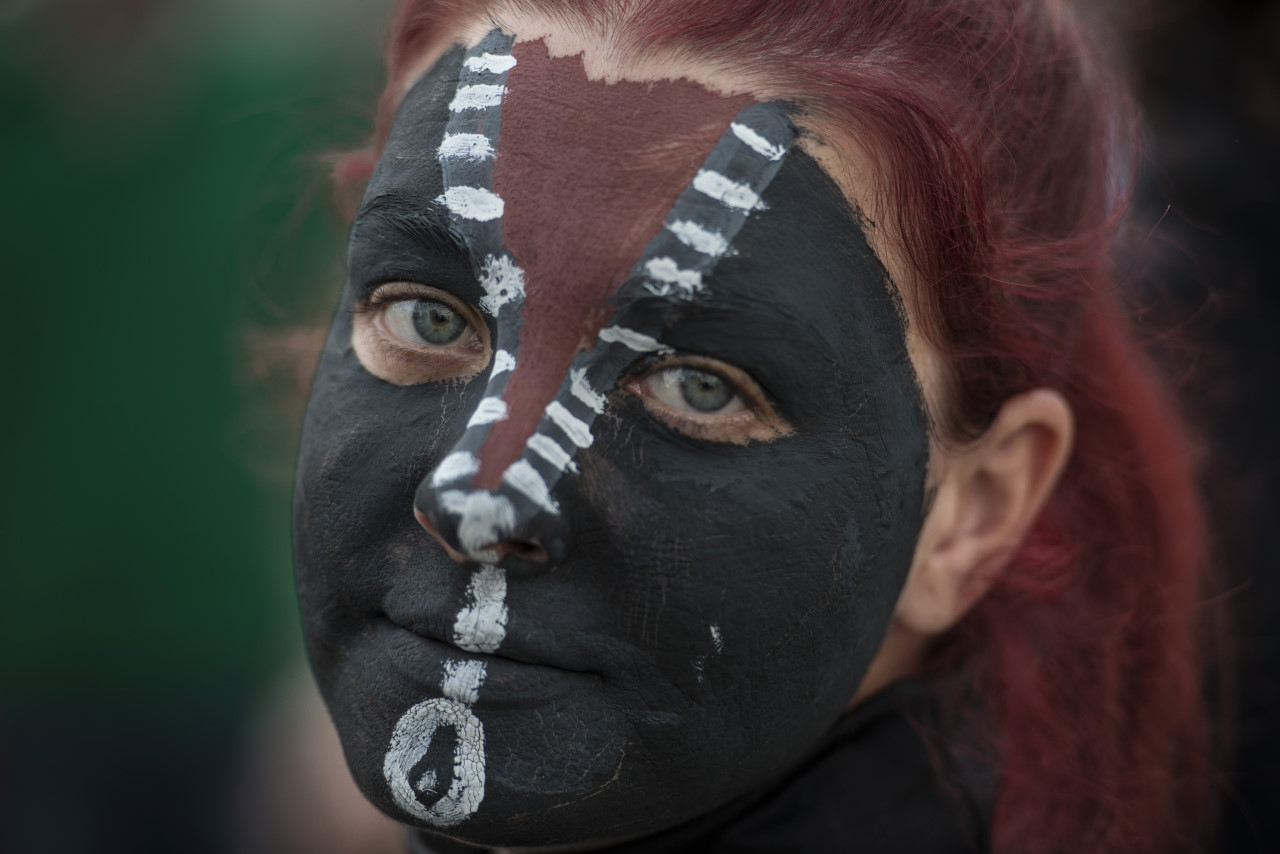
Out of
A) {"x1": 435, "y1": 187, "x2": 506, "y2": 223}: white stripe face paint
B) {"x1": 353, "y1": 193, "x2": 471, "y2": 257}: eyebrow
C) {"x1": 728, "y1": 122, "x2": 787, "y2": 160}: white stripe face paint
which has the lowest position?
{"x1": 353, "y1": 193, "x2": 471, "y2": 257}: eyebrow

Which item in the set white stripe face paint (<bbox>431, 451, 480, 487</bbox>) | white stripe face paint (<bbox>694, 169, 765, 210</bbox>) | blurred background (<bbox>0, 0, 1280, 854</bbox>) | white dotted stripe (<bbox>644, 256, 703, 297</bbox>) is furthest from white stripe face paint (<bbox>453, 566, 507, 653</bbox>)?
blurred background (<bbox>0, 0, 1280, 854</bbox>)

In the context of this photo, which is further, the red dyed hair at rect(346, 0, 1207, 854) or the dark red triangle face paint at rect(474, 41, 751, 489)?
the red dyed hair at rect(346, 0, 1207, 854)

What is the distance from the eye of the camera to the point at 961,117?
4.26 ft

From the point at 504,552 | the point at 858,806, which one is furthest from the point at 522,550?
the point at 858,806

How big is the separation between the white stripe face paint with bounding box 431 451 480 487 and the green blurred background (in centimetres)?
188

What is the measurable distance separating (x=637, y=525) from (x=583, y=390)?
0.15 meters

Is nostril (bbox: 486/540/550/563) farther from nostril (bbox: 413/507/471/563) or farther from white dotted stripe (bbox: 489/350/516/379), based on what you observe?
white dotted stripe (bbox: 489/350/516/379)

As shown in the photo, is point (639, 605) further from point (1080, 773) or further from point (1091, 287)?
point (1080, 773)

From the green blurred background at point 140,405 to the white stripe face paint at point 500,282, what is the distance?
5.92ft

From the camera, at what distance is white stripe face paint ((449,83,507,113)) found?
1.25m

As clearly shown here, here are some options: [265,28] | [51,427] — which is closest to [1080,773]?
[51,427]

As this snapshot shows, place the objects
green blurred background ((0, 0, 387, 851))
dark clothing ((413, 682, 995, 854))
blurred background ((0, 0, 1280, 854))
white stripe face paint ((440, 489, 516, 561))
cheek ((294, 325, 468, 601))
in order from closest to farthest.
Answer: white stripe face paint ((440, 489, 516, 561)) < cheek ((294, 325, 468, 601)) < dark clothing ((413, 682, 995, 854)) < blurred background ((0, 0, 1280, 854)) < green blurred background ((0, 0, 387, 851))

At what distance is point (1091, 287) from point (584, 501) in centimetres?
77

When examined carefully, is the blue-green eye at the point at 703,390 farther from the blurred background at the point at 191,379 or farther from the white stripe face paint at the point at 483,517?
the blurred background at the point at 191,379
